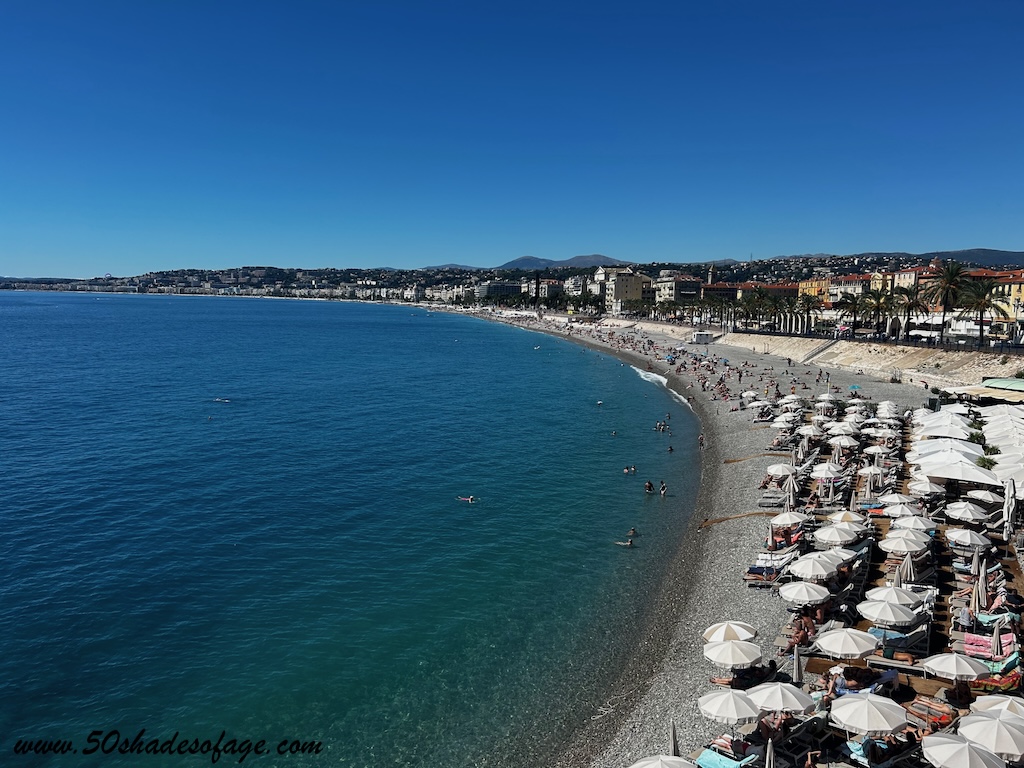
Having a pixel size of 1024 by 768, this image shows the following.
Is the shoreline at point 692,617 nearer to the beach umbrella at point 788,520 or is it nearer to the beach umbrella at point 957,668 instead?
the beach umbrella at point 788,520

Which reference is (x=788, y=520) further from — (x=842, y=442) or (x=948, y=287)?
(x=948, y=287)

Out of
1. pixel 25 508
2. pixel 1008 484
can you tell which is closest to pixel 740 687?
pixel 1008 484

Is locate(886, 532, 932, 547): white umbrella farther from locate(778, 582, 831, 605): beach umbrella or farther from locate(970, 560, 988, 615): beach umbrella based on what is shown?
locate(778, 582, 831, 605): beach umbrella

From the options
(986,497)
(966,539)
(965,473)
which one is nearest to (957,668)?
(966,539)

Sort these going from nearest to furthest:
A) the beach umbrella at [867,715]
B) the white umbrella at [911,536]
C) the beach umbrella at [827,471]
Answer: the beach umbrella at [867,715] < the white umbrella at [911,536] < the beach umbrella at [827,471]

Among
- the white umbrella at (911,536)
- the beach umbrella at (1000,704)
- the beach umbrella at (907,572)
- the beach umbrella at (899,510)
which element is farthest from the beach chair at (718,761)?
the beach umbrella at (899,510)

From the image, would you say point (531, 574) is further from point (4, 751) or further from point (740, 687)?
point (4, 751)
